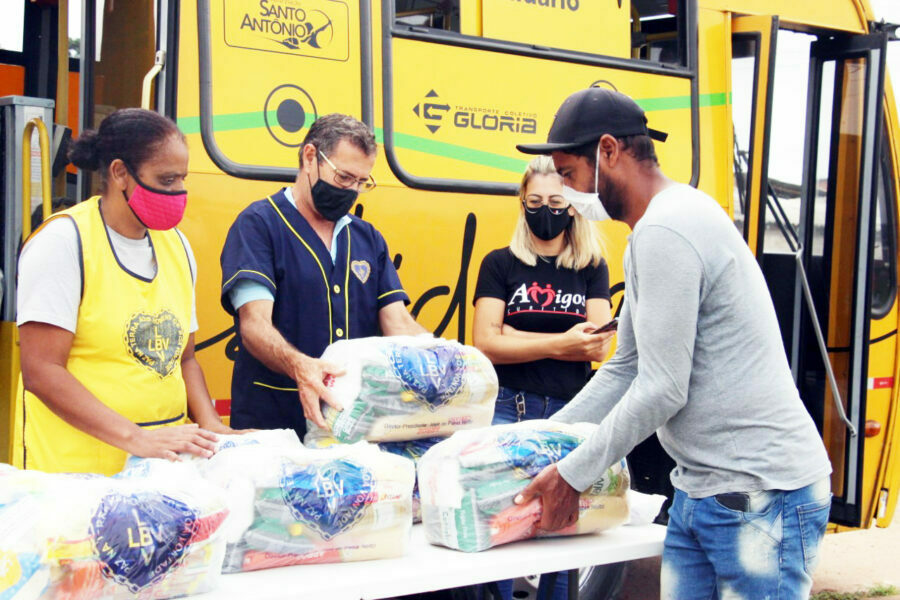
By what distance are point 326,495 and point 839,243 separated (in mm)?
3727

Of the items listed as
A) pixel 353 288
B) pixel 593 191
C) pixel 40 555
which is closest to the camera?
pixel 40 555

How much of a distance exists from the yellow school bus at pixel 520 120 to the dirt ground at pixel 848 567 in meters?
0.89

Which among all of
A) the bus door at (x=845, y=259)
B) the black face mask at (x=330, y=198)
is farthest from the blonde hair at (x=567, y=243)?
the bus door at (x=845, y=259)

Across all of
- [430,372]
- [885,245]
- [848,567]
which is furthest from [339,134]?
[848,567]

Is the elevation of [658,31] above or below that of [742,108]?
above

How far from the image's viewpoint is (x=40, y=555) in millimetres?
2006

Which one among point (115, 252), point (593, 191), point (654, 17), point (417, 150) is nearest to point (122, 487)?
point (115, 252)

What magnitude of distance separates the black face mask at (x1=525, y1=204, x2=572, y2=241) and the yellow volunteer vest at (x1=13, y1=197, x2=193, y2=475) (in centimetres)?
149

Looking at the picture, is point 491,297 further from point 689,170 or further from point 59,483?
point 59,483

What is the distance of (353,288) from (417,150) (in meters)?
0.94

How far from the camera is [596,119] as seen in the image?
2518 millimetres

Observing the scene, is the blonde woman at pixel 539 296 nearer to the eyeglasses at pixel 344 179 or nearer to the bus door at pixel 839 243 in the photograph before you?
the eyeglasses at pixel 344 179

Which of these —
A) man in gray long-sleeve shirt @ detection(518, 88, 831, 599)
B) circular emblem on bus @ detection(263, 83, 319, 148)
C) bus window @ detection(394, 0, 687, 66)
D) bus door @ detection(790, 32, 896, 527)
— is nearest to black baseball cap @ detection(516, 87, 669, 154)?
man in gray long-sleeve shirt @ detection(518, 88, 831, 599)

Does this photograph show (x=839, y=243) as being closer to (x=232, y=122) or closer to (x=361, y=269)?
(x=361, y=269)
